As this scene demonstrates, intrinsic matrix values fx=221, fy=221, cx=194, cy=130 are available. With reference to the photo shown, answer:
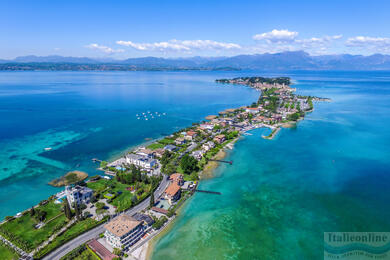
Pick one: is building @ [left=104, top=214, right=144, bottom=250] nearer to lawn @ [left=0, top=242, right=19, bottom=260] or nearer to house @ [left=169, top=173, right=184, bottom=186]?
lawn @ [left=0, top=242, right=19, bottom=260]

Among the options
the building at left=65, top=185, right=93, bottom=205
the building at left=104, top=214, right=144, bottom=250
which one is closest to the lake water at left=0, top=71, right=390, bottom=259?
the building at left=104, top=214, right=144, bottom=250

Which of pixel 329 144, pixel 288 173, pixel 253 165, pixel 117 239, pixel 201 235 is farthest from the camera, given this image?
pixel 329 144

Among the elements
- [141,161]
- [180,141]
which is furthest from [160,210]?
[180,141]

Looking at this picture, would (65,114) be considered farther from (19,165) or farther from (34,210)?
(34,210)

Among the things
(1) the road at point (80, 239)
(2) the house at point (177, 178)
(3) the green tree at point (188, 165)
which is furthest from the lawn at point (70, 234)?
(3) the green tree at point (188, 165)

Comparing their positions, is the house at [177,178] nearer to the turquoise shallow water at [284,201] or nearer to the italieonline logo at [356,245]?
the turquoise shallow water at [284,201]

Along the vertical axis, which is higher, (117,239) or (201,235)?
(117,239)

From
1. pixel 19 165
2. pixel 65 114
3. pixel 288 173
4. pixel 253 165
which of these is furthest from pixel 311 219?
pixel 65 114
